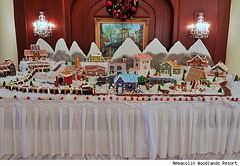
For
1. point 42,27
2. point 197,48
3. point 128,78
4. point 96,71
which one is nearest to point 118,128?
point 128,78

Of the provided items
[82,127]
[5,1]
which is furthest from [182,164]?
[5,1]

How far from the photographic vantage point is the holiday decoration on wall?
6.71 meters

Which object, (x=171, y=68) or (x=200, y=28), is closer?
(x=171, y=68)

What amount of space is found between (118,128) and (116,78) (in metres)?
0.72

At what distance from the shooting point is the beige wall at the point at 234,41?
22.7 ft

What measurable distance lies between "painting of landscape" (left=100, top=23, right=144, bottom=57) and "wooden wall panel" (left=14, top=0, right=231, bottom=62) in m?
0.29

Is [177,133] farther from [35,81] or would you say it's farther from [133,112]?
[35,81]

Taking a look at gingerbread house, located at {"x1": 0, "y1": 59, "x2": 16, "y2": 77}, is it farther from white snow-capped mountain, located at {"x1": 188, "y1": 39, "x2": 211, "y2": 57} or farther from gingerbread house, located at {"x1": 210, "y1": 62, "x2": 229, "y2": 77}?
white snow-capped mountain, located at {"x1": 188, "y1": 39, "x2": 211, "y2": 57}

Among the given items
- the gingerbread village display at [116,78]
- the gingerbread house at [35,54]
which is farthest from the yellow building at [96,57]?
the gingerbread house at [35,54]

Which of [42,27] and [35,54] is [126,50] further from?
[42,27]

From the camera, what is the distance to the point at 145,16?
707 centimetres

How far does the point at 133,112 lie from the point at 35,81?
6.00ft

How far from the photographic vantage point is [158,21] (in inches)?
280

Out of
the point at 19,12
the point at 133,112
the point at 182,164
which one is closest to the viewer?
the point at 182,164
